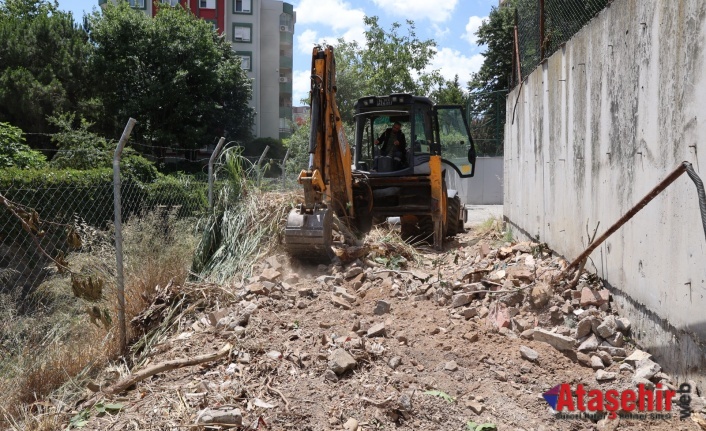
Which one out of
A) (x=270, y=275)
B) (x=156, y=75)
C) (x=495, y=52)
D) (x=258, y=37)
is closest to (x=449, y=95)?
(x=495, y=52)

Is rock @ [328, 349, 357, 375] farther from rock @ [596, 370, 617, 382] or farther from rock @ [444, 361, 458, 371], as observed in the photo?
rock @ [596, 370, 617, 382]

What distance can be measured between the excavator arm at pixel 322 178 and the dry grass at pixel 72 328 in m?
1.32

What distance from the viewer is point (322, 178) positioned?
7.52m

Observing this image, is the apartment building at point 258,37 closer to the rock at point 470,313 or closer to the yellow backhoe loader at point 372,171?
the yellow backhoe loader at point 372,171

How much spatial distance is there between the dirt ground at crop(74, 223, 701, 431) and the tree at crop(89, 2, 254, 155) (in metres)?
24.0

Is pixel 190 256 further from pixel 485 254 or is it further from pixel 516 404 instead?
pixel 516 404

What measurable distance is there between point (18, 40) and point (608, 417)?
28.4 meters

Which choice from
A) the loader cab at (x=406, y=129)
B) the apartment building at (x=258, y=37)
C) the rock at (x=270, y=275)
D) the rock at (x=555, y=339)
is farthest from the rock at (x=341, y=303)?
the apartment building at (x=258, y=37)

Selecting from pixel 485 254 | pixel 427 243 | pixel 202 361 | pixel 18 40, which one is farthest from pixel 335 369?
pixel 18 40

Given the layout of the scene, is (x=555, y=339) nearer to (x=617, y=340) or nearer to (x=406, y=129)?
(x=617, y=340)

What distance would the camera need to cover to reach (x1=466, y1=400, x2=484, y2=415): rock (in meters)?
3.66

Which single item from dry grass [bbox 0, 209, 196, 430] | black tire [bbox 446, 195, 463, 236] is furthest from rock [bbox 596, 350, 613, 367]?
black tire [bbox 446, 195, 463, 236]

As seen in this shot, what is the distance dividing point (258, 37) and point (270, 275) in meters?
40.8

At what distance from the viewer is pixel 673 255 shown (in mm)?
3850
